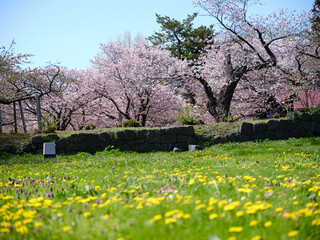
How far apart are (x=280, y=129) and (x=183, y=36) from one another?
15605 mm

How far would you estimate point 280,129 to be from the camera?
11.2 metres

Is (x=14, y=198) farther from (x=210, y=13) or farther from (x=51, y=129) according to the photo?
(x=210, y=13)

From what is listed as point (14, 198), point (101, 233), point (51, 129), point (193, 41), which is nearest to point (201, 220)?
point (101, 233)

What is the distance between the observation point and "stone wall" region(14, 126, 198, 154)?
32.9ft

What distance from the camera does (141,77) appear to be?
56.9 feet

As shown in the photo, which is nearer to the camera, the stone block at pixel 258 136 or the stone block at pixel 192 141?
the stone block at pixel 192 141

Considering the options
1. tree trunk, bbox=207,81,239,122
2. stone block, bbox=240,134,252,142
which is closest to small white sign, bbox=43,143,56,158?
stone block, bbox=240,134,252,142

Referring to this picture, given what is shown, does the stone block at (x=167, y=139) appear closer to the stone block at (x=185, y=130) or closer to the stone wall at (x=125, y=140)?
the stone wall at (x=125, y=140)

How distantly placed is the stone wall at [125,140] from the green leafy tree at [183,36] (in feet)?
43.7

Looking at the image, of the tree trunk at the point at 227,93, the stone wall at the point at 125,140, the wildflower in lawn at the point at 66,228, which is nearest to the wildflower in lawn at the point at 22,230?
the wildflower in lawn at the point at 66,228

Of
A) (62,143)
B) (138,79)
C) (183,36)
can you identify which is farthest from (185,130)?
(183,36)

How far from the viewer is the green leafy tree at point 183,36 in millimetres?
23109

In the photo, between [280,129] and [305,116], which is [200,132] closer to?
[280,129]

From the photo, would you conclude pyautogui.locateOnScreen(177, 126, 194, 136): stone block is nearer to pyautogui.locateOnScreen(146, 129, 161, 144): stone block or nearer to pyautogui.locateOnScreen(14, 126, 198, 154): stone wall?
pyautogui.locateOnScreen(14, 126, 198, 154): stone wall
